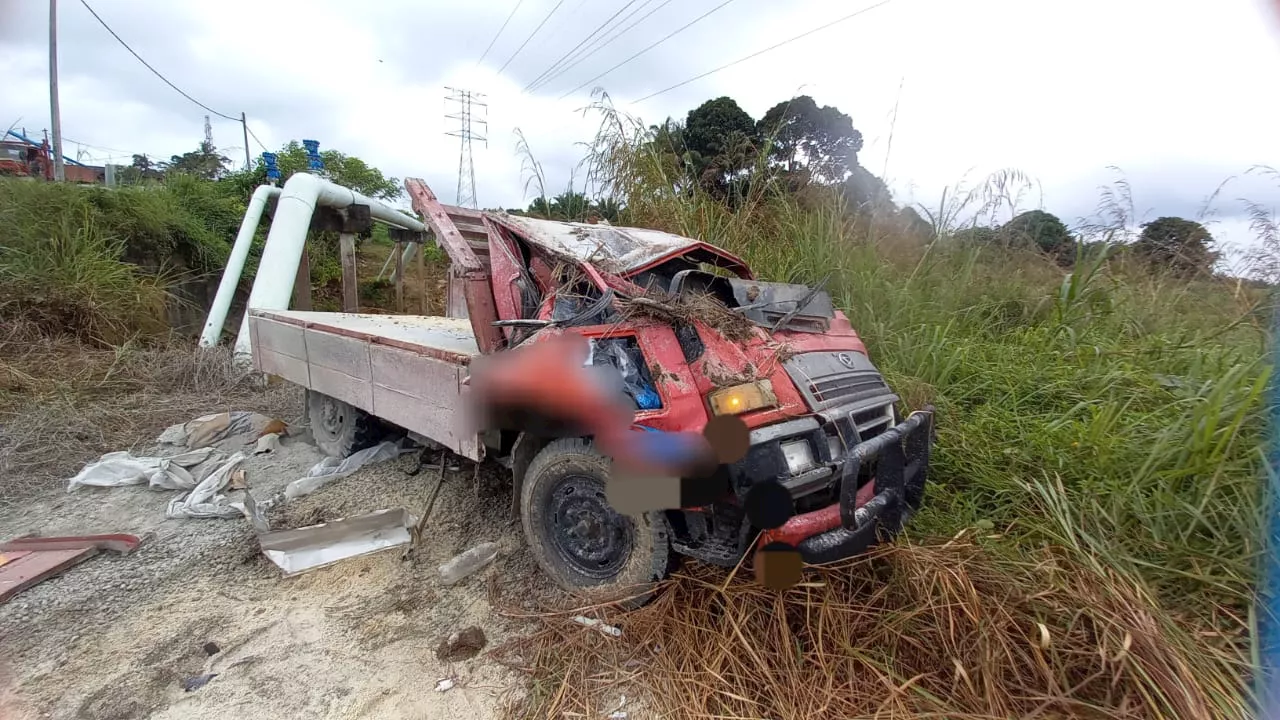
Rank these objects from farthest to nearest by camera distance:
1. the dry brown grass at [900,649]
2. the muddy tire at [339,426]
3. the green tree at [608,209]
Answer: the green tree at [608,209]
the muddy tire at [339,426]
the dry brown grass at [900,649]

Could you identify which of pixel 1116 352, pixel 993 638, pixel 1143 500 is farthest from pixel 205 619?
pixel 1116 352

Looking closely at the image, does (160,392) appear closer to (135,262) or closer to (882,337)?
(135,262)

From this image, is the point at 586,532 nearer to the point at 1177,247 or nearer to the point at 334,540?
the point at 334,540

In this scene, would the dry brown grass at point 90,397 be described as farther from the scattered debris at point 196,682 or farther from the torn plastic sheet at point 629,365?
the torn plastic sheet at point 629,365

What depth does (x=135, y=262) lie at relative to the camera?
8867 mm

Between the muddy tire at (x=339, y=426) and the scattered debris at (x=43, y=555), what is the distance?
1.37 metres

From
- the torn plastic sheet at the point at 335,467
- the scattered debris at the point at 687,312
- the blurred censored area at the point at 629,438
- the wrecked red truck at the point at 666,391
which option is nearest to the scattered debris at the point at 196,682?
the wrecked red truck at the point at 666,391

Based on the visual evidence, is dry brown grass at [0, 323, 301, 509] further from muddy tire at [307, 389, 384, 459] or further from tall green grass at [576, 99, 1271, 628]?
tall green grass at [576, 99, 1271, 628]

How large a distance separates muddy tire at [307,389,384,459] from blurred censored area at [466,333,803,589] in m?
2.38

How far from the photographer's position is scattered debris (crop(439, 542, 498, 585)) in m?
2.83

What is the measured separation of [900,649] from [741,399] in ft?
3.57

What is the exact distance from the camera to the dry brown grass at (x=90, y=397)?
462 cm

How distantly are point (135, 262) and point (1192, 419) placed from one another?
12.3 m

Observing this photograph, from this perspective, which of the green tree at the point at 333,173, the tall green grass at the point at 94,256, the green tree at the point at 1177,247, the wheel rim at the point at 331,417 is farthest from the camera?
the green tree at the point at 333,173
